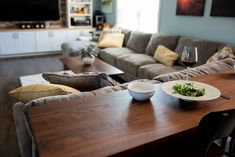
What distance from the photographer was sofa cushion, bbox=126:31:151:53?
4.34 m

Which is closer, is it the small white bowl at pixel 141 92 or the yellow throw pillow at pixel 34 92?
the small white bowl at pixel 141 92

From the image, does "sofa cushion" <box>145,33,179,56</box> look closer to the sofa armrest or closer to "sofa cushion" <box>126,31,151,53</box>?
"sofa cushion" <box>126,31,151,53</box>

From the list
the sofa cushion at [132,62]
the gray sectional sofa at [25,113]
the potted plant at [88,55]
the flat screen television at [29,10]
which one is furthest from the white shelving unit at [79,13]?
the gray sectional sofa at [25,113]

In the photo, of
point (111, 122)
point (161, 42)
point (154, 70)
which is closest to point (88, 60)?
point (154, 70)

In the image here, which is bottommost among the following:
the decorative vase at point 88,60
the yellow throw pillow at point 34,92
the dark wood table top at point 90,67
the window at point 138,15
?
the dark wood table top at point 90,67

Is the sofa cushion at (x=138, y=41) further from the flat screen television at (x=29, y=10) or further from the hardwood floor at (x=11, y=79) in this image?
the flat screen television at (x=29, y=10)

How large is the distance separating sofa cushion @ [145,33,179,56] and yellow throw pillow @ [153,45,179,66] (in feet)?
0.45

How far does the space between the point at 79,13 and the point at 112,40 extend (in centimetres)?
202

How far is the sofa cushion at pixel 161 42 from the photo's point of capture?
3.75m

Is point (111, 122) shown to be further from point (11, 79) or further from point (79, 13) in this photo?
point (79, 13)

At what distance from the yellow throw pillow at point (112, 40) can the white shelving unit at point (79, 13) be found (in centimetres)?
173

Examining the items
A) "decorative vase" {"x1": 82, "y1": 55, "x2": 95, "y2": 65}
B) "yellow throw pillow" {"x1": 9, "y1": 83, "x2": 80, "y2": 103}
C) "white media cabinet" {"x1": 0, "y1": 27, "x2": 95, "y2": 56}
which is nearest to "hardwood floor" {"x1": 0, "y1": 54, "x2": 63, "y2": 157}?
"white media cabinet" {"x1": 0, "y1": 27, "x2": 95, "y2": 56}

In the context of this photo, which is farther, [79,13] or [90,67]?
[79,13]

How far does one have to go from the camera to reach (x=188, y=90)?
1313mm
